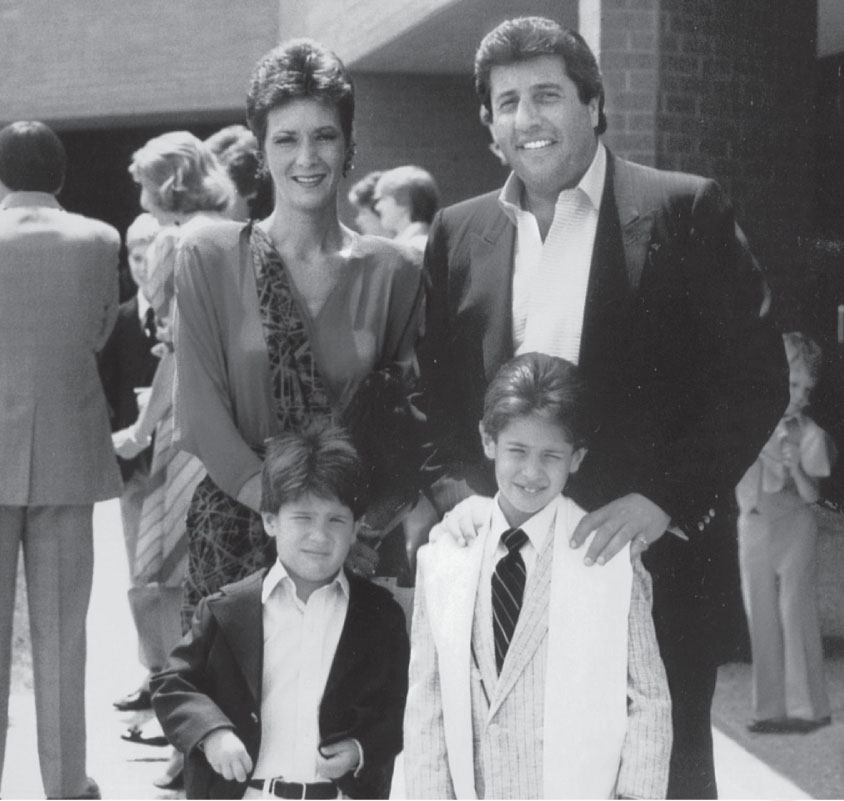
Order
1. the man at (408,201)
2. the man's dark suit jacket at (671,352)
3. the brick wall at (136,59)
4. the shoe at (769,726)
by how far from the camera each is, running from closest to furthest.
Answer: the man's dark suit jacket at (671,352), the shoe at (769,726), the man at (408,201), the brick wall at (136,59)

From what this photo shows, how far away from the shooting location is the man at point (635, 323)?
2951 mm

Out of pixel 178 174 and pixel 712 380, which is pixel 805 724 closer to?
pixel 712 380

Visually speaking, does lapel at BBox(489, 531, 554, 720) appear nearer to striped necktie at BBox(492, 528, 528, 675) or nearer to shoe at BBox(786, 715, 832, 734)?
striped necktie at BBox(492, 528, 528, 675)

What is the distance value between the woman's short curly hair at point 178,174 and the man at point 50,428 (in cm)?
39

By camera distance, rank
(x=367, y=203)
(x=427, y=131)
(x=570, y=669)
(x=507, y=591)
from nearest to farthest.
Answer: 1. (x=570, y=669)
2. (x=507, y=591)
3. (x=367, y=203)
4. (x=427, y=131)

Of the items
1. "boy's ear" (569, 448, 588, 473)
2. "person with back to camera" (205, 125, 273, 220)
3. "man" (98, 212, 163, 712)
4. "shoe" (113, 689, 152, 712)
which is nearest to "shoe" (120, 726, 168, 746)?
"man" (98, 212, 163, 712)

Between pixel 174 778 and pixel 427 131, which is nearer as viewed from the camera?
pixel 174 778

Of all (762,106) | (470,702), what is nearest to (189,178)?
(762,106)

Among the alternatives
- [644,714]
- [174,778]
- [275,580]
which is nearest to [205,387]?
[275,580]

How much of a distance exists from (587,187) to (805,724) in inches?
103

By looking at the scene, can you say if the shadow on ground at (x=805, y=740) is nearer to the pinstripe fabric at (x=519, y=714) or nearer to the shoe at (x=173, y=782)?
the shoe at (x=173, y=782)

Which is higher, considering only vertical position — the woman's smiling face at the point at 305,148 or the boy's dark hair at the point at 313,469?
the woman's smiling face at the point at 305,148

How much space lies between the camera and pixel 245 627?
124 inches

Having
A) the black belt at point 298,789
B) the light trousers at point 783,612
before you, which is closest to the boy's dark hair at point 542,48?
the black belt at point 298,789
